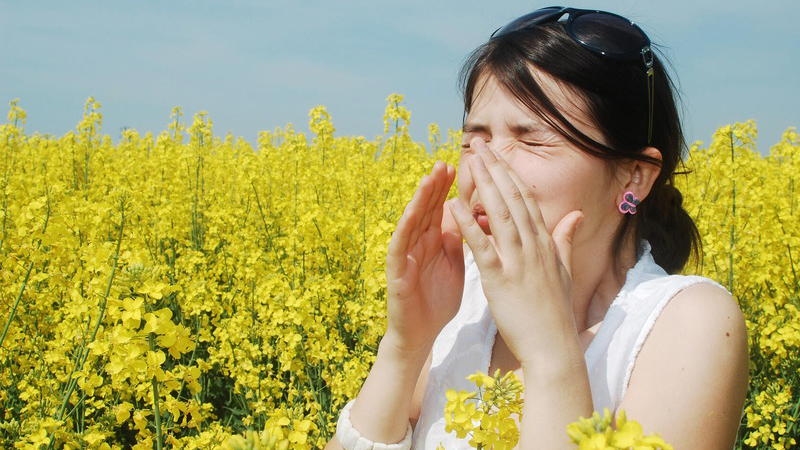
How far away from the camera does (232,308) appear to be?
12.8ft

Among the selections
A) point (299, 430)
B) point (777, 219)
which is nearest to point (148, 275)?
point (299, 430)

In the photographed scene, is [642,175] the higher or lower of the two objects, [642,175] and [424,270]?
the higher

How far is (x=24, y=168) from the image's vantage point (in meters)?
7.89

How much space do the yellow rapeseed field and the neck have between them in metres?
0.39

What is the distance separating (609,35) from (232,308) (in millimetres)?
3015

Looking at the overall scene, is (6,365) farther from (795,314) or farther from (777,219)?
(777,219)

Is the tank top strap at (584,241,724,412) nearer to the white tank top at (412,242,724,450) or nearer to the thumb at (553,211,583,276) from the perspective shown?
the white tank top at (412,242,724,450)

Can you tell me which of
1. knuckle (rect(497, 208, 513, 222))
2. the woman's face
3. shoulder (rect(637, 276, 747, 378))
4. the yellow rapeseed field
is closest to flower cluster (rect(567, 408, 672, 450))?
the yellow rapeseed field

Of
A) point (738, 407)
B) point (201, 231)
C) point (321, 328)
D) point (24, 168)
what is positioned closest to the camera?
point (738, 407)

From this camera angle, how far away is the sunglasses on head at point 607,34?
1.32 meters

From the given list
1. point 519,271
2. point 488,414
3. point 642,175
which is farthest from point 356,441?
point 642,175

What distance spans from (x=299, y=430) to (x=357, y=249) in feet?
9.15

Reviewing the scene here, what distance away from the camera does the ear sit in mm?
1417

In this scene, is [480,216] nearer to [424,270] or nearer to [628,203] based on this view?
[424,270]
